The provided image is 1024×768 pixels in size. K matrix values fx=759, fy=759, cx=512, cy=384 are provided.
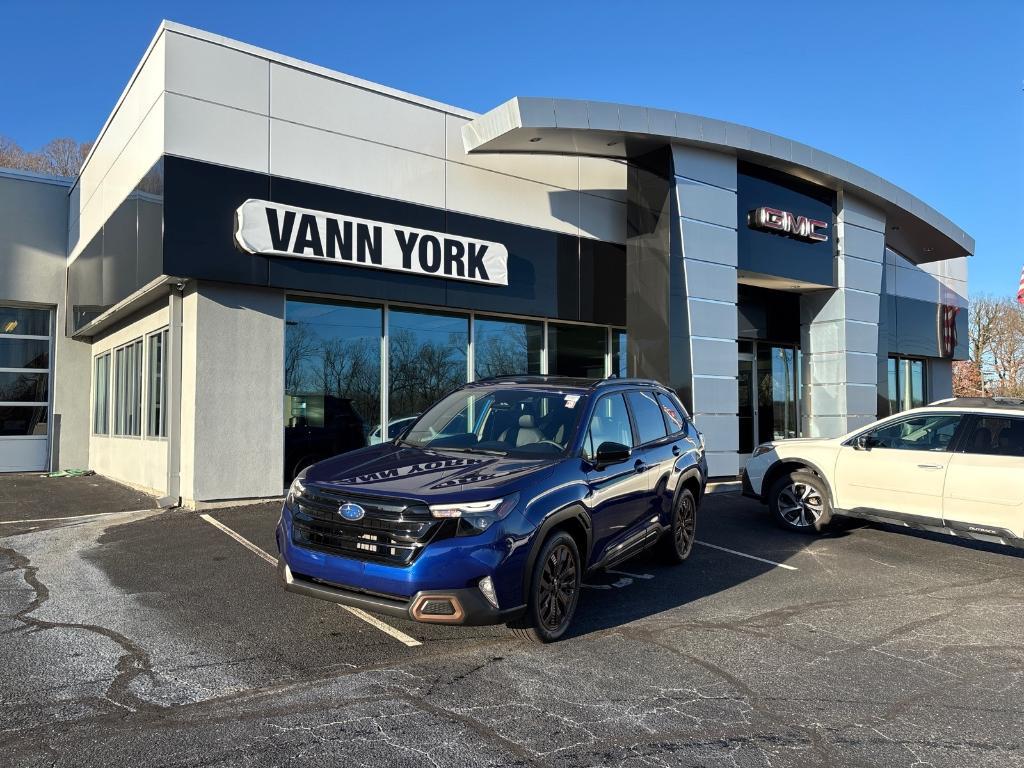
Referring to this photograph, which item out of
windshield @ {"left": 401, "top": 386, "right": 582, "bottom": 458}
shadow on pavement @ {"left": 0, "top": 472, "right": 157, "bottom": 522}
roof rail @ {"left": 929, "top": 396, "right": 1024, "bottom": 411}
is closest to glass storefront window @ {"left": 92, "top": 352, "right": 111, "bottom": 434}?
shadow on pavement @ {"left": 0, "top": 472, "right": 157, "bottom": 522}

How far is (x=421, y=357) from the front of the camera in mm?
12633

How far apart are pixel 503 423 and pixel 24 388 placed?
1533 cm

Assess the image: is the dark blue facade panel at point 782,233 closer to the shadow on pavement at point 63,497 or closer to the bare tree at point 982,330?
the shadow on pavement at point 63,497

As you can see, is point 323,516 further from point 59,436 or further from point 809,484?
point 59,436

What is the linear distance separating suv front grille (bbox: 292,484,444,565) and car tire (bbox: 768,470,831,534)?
625cm

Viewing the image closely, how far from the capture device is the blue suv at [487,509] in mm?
4492

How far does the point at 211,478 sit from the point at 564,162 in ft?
27.8

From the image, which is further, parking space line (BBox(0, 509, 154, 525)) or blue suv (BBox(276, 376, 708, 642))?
parking space line (BBox(0, 509, 154, 525))

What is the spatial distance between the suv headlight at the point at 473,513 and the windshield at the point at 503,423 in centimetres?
91

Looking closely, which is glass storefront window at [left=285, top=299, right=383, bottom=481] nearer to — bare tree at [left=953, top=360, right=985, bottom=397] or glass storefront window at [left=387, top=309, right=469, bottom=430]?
glass storefront window at [left=387, top=309, right=469, bottom=430]

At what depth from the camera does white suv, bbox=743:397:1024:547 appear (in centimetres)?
763

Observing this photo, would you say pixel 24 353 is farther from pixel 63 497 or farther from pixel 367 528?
pixel 367 528

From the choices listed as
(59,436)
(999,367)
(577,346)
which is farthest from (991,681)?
(999,367)

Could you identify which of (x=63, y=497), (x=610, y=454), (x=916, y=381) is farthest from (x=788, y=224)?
(x=63, y=497)
